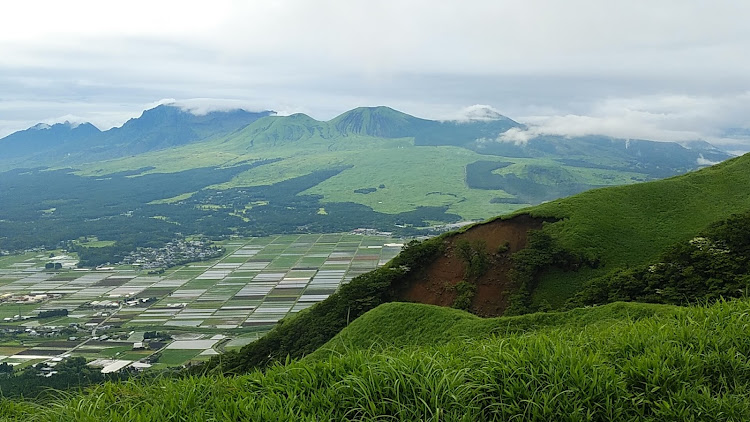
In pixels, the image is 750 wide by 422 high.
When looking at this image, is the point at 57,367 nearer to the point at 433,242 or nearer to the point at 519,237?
the point at 433,242

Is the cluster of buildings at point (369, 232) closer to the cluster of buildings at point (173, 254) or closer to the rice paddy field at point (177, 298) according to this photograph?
the rice paddy field at point (177, 298)

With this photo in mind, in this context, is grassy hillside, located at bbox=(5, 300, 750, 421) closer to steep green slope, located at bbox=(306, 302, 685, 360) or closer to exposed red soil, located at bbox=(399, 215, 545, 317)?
steep green slope, located at bbox=(306, 302, 685, 360)

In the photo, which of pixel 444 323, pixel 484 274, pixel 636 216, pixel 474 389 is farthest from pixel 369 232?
pixel 474 389

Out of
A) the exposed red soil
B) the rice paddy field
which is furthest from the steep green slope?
the rice paddy field

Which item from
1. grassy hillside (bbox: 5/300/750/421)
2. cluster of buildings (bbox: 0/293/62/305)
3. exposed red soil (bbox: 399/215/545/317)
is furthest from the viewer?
cluster of buildings (bbox: 0/293/62/305)

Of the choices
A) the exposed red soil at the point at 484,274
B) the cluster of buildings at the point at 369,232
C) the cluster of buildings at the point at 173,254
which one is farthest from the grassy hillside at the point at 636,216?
the cluster of buildings at the point at 369,232

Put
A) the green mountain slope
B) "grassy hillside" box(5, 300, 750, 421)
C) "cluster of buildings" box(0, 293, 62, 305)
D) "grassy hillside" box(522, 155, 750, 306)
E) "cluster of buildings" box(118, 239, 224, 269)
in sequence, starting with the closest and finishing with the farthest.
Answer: "grassy hillside" box(5, 300, 750, 421) → "grassy hillside" box(522, 155, 750, 306) → the green mountain slope → "cluster of buildings" box(0, 293, 62, 305) → "cluster of buildings" box(118, 239, 224, 269)

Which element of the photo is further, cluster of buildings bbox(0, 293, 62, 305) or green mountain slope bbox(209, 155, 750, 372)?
cluster of buildings bbox(0, 293, 62, 305)

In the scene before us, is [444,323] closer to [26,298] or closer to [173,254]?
[26,298]
